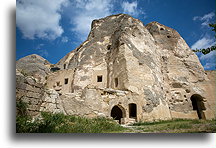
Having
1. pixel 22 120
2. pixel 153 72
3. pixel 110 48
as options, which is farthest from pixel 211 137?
pixel 110 48

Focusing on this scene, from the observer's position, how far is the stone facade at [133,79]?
8523 millimetres

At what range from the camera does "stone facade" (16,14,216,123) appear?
852 centimetres

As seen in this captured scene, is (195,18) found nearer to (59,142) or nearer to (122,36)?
(59,142)

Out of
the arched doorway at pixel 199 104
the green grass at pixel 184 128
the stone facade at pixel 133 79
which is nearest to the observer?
the green grass at pixel 184 128

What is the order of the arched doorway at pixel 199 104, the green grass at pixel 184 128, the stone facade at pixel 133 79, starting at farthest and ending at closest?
the arched doorway at pixel 199 104
the stone facade at pixel 133 79
the green grass at pixel 184 128

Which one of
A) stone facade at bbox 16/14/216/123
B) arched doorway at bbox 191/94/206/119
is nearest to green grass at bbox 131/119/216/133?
stone facade at bbox 16/14/216/123

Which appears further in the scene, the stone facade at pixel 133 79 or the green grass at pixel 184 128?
the stone facade at pixel 133 79

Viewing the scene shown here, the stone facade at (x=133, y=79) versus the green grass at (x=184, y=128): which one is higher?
the stone facade at (x=133, y=79)

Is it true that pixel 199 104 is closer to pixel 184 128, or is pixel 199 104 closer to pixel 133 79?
pixel 133 79

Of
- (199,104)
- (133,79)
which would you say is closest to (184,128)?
(133,79)

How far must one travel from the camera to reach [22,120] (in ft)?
13.3

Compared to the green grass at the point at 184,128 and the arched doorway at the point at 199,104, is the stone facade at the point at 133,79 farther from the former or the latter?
the green grass at the point at 184,128

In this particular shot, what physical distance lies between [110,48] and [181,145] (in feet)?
38.4

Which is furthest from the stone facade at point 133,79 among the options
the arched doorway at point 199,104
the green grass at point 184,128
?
the green grass at point 184,128
